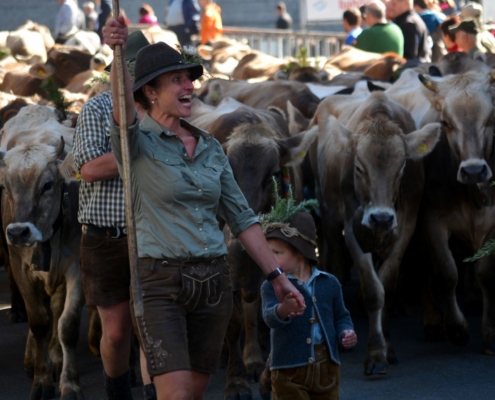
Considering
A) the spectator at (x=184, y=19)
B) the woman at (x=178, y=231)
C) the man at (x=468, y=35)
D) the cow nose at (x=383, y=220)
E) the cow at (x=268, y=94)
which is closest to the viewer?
the woman at (x=178, y=231)

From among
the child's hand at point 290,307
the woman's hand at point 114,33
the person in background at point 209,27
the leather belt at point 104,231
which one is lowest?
the child's hand at point 290,307

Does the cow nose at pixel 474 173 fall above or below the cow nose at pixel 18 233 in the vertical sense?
above

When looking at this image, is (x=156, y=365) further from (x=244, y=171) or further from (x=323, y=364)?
(x=244, y=171)

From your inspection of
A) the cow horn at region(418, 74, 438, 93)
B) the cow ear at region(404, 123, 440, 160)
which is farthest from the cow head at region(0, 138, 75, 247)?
the cow horn at region(418, 74, 438, 93)

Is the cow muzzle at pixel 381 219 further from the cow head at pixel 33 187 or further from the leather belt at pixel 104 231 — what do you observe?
the leather belt at pixel 104 231

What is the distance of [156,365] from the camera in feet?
14.7

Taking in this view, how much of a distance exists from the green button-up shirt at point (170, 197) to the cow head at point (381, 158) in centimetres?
279

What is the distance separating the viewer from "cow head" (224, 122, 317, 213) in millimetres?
7418

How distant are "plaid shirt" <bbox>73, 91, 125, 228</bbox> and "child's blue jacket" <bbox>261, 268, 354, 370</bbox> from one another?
1.07 meters

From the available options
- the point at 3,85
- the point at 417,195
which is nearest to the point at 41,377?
the point at 417,195

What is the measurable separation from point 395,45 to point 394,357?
8.78 metres

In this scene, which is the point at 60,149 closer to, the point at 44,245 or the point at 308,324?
the point at 44,245

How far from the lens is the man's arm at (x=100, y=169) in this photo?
5.23 metres

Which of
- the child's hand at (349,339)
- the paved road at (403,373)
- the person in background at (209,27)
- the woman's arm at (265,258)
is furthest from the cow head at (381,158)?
the person in background at (209,27)
